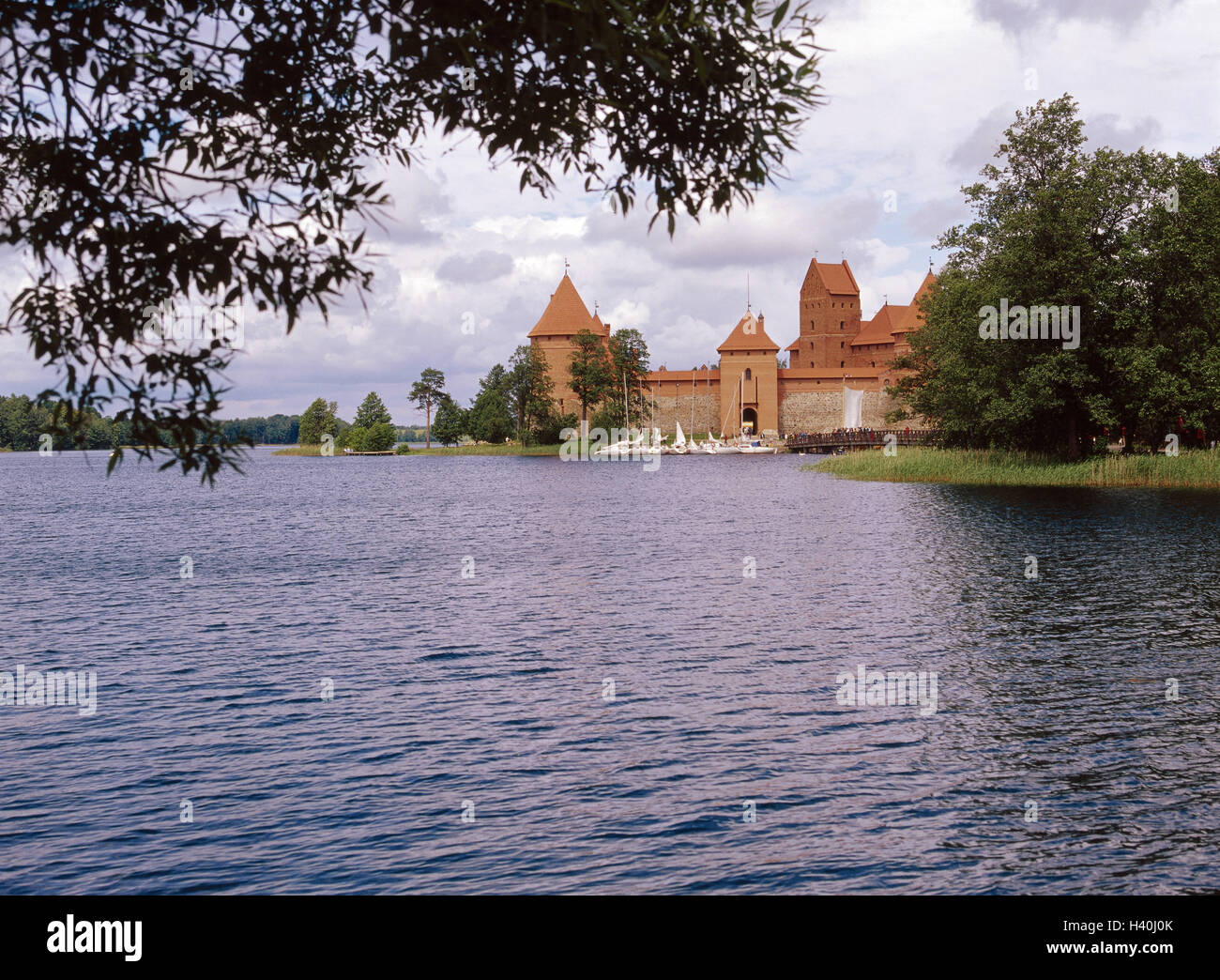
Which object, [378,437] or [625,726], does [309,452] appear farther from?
[625,726]

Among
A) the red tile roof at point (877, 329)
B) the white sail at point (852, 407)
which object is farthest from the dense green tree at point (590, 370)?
the red tile roof at point (877, 329)

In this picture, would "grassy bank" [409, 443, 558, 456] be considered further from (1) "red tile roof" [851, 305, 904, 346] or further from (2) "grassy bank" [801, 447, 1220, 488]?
(2) "grassy bank" [801, 447, 1220, 488]

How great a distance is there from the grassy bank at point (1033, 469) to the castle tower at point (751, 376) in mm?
57170

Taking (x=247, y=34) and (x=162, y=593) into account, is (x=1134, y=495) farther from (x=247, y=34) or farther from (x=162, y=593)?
(x=247, y=34)

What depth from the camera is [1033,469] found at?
4416cm

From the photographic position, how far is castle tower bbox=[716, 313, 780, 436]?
114938mm

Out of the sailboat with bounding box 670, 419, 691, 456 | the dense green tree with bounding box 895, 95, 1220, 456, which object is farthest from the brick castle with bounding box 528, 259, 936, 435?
the dense green tree with bounding box 895, 95, 1220, 456

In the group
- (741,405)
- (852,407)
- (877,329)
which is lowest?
(852,407)

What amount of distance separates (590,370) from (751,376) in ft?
61.3

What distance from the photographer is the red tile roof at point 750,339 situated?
114938 millimetres

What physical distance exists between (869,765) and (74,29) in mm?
8401

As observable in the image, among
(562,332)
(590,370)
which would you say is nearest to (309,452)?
(562,332)

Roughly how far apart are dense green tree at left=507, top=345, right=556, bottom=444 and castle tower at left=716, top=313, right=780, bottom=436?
18539mm
